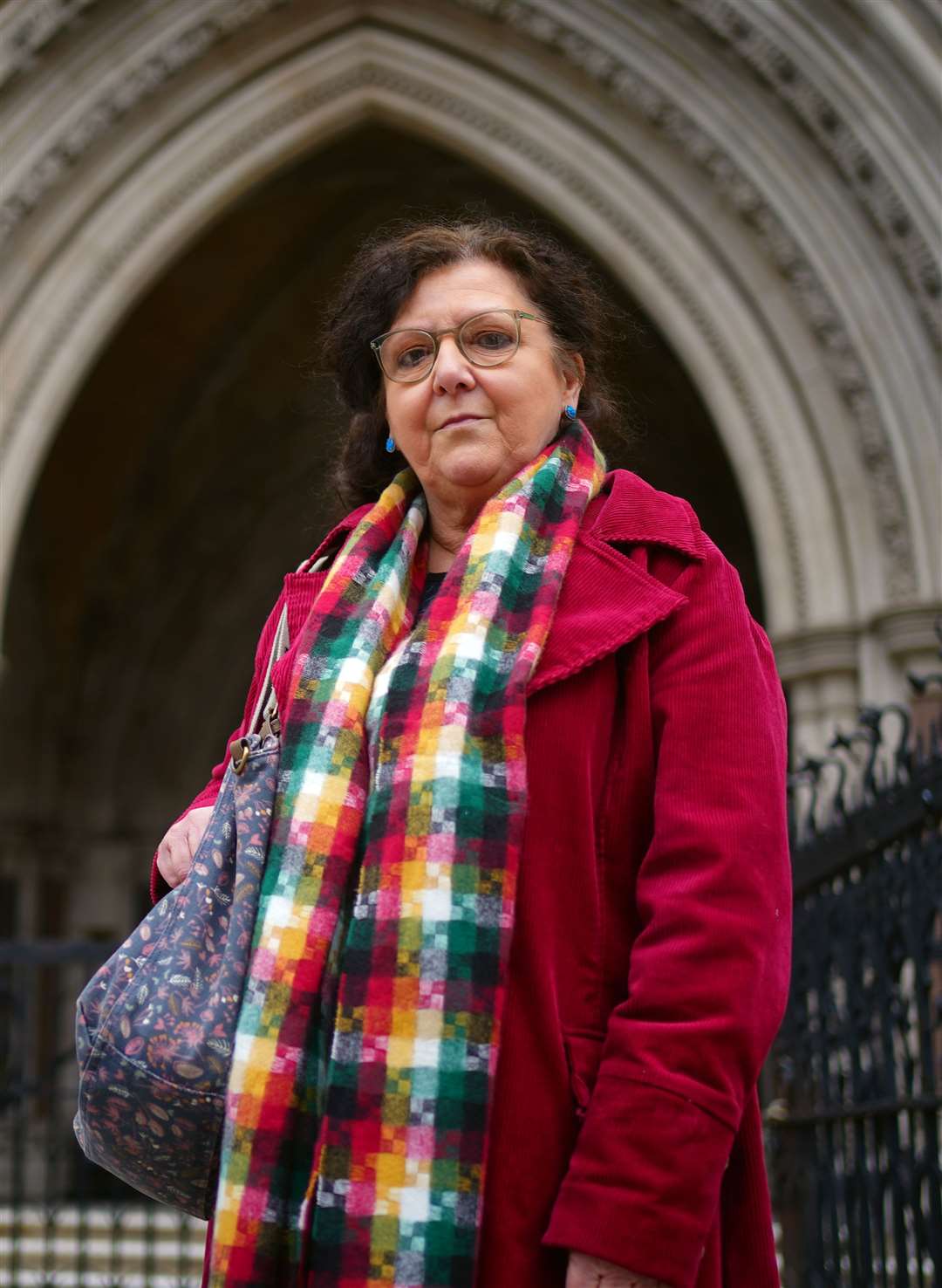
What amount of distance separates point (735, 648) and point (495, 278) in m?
0.48

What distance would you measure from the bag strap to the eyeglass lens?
231mm

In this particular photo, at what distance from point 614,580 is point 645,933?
34cm

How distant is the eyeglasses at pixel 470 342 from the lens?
63.9 inches

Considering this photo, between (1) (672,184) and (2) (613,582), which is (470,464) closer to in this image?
(2) (613,582)

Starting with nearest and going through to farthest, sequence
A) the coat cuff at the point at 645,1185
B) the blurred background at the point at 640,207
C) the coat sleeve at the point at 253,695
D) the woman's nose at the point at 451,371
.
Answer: the coat cuff at the point at 645,1185
the woman's nose at the point at 451,371
the coat sleeve at the point at 253,695
the blurred background at the point at 640,207

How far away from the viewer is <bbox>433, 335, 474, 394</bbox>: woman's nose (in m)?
1.60

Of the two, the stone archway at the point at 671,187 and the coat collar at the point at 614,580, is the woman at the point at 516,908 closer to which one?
the coat collar at the point at 614,580

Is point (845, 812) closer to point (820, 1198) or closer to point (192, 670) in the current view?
point (820, 1198)

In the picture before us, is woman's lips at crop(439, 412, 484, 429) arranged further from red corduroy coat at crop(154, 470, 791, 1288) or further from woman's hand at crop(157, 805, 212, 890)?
woman's hand at crop(157, 805, 212, 890)

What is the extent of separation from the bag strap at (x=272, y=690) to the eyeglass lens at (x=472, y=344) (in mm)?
231

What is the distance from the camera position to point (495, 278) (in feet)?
5.47

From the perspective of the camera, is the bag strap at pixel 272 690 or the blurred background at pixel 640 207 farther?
the blurred background at pixel 640 207

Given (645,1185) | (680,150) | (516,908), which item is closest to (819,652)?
(680,150)

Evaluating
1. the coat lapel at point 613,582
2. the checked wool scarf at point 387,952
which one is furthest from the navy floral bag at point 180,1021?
the coat lapel at point 613,582
